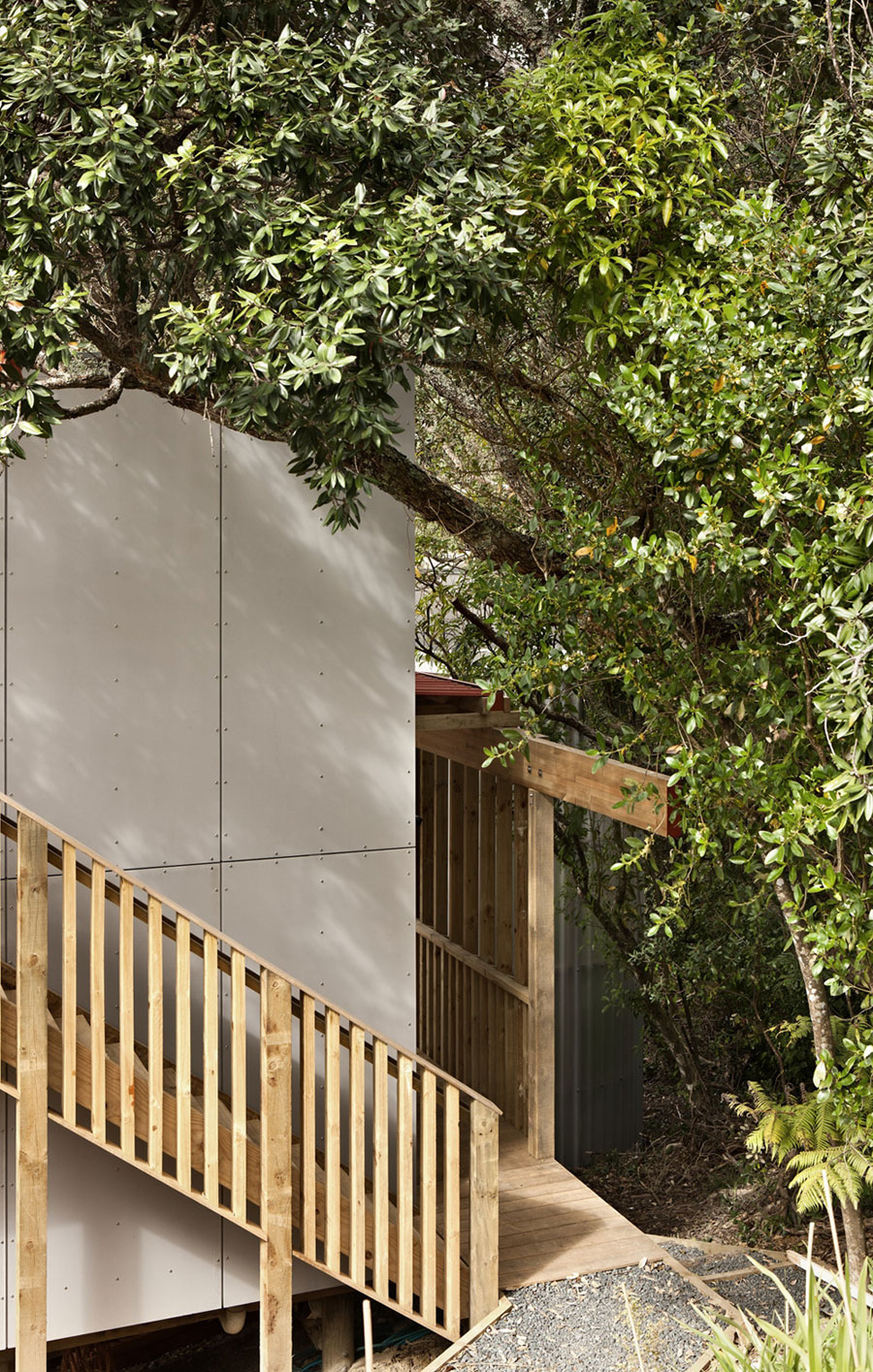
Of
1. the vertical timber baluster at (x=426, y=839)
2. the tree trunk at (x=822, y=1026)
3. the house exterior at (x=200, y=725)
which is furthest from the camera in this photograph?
the vertical timber baluster at (x=426, y=839)

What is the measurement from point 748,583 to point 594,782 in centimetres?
145

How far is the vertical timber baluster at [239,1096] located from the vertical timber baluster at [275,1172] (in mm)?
82

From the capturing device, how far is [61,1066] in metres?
4.48

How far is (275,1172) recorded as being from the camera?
4477 mm

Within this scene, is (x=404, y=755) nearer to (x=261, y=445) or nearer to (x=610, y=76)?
(x=261, y=445)

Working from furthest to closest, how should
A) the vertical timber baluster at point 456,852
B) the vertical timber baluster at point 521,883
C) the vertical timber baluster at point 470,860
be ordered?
the vertical timber baluster at point 456,852
the vertical timber baluster at point 470,860
the vertical timber baluster at point 521,883

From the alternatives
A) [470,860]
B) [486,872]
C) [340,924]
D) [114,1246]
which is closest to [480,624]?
[470,860]

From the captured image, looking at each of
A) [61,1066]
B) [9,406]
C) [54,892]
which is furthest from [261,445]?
[61,1066]

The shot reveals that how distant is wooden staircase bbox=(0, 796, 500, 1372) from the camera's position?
4.29 metres

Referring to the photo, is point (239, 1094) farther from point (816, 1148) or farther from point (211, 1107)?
point (816, 1148)

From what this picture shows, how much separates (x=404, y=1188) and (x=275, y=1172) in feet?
1.68

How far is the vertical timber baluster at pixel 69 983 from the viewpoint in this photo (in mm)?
4191

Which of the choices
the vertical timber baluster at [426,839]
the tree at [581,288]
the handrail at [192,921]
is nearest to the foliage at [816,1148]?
the tree at [581,288]

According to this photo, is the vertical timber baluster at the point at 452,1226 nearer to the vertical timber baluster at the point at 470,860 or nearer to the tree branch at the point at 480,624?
the vertical timber baluster at the point at 470,860
